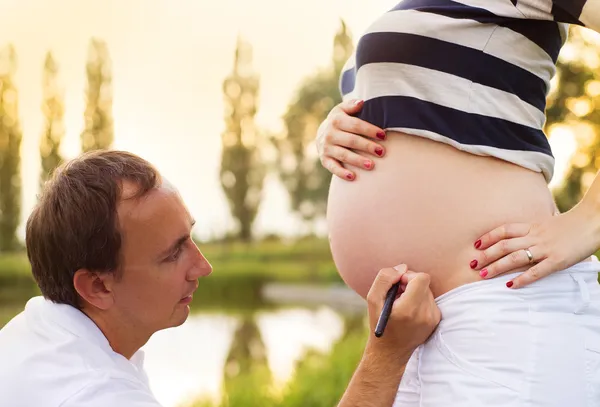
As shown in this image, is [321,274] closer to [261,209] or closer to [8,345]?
[261,209]

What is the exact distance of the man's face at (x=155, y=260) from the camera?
1.19 meters

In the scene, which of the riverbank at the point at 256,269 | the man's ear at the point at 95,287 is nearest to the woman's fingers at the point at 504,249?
the man's ear at the point at 95,287

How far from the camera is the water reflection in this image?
9648 millimetres

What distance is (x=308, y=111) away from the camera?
54.0 ft

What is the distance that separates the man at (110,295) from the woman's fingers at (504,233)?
0.10 meters

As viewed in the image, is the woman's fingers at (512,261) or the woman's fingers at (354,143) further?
the woman's fingers at (354,143)

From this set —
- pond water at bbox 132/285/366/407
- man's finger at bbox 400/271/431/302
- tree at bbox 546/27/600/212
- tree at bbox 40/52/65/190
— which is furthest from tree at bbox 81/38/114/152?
man's finger at bbox 400/271/431/302

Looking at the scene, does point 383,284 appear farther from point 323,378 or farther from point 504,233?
point 323,378

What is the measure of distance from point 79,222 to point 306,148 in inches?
580

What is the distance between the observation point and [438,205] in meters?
1.06

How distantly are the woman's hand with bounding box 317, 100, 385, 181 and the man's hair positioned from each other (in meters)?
0.30

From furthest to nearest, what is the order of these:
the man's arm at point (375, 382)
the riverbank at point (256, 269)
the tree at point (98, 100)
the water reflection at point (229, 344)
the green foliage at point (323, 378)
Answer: the riverbank at point (256, 269), the tree at point (98, 100), the water reflection at point (229, 344), the green foliage at point (323, 378), the man's arm at point (375, 382)

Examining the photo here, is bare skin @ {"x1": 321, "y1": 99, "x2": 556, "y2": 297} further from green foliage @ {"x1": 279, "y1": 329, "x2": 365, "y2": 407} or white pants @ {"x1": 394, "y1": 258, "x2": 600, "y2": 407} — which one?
green foliage @ {"x1": 279, "y1": 329, "x2": 365, "y2": 407}

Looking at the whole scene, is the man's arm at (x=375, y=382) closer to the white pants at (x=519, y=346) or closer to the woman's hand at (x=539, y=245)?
the white pants at (x=519, y=346)
